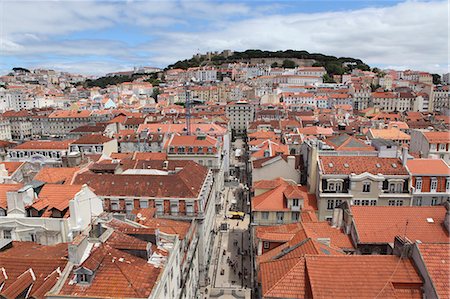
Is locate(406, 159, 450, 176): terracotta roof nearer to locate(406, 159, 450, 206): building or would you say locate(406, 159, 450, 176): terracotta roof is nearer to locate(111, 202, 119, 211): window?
locate(406, 159, 450, 206): building

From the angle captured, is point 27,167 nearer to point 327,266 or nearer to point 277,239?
point 277,239

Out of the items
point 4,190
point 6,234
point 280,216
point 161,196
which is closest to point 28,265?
point 6,234

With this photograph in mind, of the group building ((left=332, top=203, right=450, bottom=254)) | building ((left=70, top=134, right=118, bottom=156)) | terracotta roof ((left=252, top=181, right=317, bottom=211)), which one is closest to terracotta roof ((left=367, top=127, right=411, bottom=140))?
terracotta roof ((left=252, top=181, right=317, bottom=211))

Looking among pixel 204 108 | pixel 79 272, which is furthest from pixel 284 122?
pixel 79 272

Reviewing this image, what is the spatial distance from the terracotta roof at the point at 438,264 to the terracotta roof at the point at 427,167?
74.6 feet

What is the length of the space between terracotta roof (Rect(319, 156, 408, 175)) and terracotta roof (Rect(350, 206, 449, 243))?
841cm

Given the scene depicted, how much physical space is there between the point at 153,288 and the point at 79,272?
4.41 meters

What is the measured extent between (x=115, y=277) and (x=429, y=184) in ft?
123

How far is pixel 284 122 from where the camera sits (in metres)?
107

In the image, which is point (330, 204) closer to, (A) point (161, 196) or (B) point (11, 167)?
(A) point (161, 196)

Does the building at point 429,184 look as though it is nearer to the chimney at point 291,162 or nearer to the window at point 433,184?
the window at point 433,184

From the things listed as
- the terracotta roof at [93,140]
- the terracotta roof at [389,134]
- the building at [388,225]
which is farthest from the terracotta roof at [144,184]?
the terracotta roof at [389,134]

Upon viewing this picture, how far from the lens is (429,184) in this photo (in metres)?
41.7

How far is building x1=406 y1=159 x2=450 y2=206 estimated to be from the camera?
4150 centimetres
